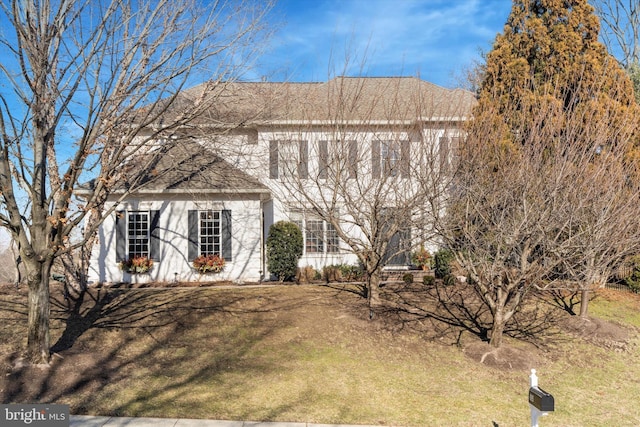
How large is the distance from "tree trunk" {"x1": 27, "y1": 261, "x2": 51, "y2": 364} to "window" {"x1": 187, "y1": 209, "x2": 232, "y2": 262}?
7.22 metres

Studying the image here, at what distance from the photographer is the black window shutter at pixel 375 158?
1202 centimetres

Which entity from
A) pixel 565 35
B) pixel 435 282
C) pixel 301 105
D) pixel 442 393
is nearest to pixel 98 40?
pixel 301 105

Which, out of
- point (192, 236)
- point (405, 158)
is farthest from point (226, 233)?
point (405, 158)

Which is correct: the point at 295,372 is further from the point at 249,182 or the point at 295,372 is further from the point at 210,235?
the point at 249,182

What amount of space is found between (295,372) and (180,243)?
323 inches

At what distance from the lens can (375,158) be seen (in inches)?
489

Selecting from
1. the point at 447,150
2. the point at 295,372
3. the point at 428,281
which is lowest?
the point at 295,372

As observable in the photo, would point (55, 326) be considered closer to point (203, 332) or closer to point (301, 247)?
point (203, 332)

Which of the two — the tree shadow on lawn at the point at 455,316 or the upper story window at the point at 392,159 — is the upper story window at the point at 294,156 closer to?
the upper story window at the point at 392,159

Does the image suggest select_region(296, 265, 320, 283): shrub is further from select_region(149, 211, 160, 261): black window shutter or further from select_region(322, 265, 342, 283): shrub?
select_region(149, 211, 160, 261): black window shutter

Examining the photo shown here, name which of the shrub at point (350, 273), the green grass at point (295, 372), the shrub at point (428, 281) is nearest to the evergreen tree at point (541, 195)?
the green grass at point (295, 372)

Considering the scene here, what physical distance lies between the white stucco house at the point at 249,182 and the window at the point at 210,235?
32mm

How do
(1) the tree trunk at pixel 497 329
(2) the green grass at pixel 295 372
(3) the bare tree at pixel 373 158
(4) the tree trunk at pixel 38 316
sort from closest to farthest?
1. (2) the green grass at pixel 295 372
2. (4) the tree trunk at pixel 38 316
3. (1) the tree trunk at pixel 497 329
4. (3) the bare tree at pixel 373 158

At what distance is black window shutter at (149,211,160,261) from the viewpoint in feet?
51.2
